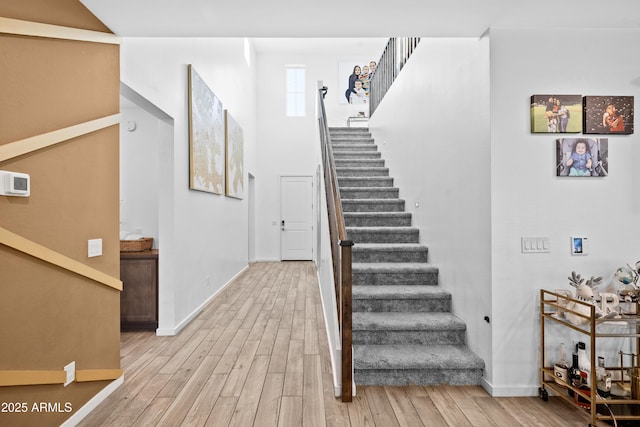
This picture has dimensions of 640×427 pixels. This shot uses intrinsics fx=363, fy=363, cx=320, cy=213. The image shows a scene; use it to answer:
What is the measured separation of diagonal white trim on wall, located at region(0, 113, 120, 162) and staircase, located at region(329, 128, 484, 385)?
233 cm

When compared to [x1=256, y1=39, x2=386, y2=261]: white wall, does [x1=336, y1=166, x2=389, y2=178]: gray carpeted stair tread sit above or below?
below

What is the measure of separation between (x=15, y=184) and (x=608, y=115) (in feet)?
11.7

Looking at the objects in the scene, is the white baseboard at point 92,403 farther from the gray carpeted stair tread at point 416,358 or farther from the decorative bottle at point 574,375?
the decorative bottle at point 574,375

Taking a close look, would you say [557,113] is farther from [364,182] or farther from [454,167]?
[364,182]

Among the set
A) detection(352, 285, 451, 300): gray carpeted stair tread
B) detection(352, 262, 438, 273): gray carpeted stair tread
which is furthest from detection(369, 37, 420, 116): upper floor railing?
detection(352, 285, 451, 300): gray carpeted stair tread

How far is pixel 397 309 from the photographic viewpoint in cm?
325

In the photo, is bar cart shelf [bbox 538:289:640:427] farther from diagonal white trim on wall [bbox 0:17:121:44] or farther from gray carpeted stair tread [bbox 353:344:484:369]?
diagonal white trim on wall [bbox 0:17:121:44]

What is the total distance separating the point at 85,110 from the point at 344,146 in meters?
4.78

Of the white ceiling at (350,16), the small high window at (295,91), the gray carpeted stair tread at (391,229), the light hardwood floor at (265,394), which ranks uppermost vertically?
the small high window at (295,91)

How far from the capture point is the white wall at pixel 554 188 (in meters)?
2.51

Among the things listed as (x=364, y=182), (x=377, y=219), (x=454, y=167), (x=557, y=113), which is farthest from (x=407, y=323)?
(x=364, y=182)

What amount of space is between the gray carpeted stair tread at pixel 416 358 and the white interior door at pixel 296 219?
6.56 meters

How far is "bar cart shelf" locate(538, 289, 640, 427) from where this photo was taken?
203cm

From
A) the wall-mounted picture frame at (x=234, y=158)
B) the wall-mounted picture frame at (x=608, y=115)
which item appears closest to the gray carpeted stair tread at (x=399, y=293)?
the wall-mounted picture frame at (x=608, y=115)
